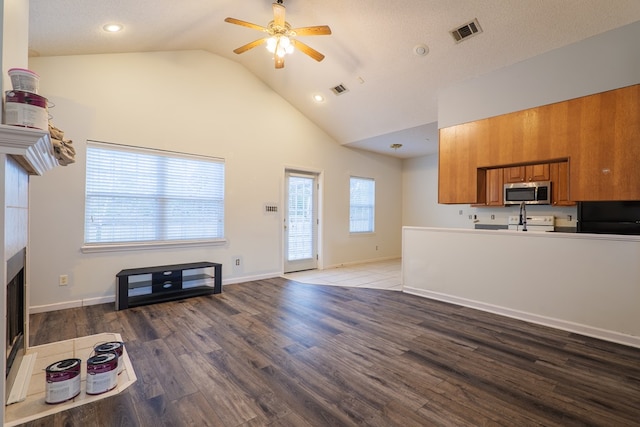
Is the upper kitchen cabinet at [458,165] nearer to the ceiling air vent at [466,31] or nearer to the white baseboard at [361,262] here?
the ceiling air vent at [466,31]

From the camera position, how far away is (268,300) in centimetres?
408

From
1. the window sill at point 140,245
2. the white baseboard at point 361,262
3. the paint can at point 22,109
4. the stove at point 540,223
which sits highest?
the paint can at point 22,109

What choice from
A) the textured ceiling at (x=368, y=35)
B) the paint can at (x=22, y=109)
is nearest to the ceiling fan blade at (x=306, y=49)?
the textured ceiling at (x=368, y=35)

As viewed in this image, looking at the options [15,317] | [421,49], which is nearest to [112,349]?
[15,317]

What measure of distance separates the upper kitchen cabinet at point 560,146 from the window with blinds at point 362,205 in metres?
2.64

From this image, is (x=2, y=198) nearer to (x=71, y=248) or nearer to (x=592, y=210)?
(x=71, y=248)

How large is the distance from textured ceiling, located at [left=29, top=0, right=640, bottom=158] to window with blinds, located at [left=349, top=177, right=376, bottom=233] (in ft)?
7.00

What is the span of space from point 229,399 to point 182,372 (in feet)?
1.82

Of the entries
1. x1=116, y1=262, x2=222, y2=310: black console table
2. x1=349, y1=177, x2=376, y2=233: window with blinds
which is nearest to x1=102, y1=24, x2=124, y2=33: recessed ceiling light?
x1=116, y1=262, x2=222, y2=310: black console table

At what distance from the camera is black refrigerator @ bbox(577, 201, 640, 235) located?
382cm

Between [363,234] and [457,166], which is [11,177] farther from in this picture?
[363,234]

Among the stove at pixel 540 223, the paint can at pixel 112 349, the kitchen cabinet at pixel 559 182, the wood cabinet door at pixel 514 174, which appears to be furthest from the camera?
the stove at pixel 540 223

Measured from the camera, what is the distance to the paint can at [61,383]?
1.83 m

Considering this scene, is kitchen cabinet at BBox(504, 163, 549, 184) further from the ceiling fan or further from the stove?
the ceiling fan
